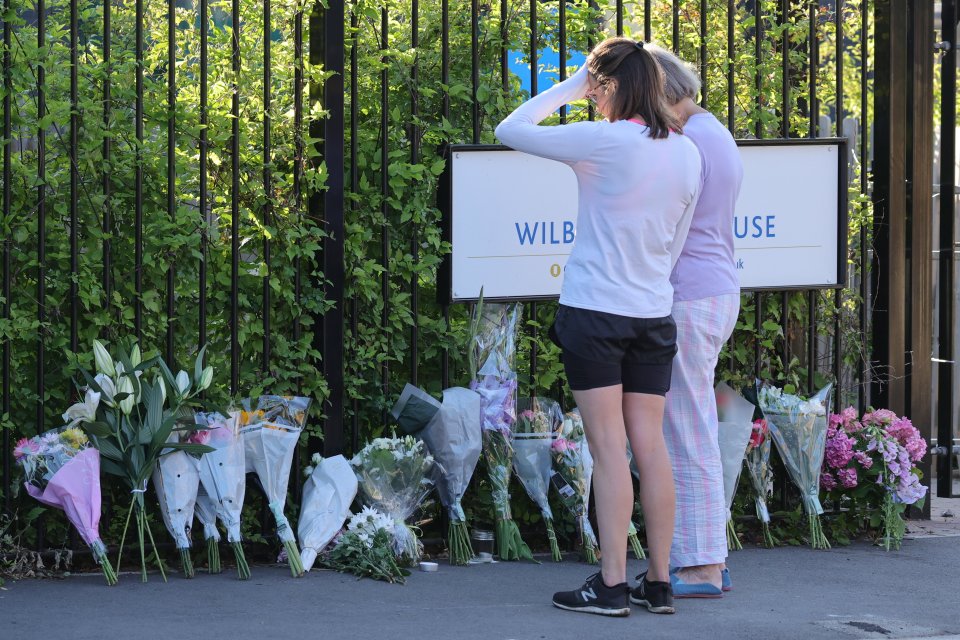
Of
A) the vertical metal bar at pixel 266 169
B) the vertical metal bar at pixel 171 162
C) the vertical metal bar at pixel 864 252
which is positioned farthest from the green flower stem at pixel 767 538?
the vertical metal bar at pixel 171 162

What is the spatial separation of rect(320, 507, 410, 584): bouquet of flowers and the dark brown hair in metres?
1.66

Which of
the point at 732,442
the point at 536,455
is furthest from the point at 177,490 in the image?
the point at 732,442

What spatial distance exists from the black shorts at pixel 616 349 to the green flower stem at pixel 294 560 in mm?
1266

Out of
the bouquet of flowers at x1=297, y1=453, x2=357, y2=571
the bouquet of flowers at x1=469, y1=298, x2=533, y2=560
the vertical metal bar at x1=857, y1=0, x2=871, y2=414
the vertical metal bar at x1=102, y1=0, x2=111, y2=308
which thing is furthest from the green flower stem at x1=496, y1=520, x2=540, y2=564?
the vertical metal bar at x1=857, y1=0, x2=871, y2=414

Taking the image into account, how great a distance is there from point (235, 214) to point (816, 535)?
2.64 metres

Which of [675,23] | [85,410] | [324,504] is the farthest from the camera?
[675,23]

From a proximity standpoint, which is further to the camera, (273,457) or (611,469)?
(273,457)

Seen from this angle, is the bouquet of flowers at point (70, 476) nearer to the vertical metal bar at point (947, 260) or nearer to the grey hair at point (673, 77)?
the grey hair at point (673, 77)

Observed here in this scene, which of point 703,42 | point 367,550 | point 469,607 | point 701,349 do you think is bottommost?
point 469,607

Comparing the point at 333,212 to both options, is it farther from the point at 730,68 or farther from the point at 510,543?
the point at 730,68

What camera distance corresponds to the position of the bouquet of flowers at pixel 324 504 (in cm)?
449

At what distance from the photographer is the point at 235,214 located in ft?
15.3

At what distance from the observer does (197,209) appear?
187 inches

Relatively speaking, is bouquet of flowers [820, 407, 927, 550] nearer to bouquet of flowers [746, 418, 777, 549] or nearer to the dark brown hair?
bouquet of flowers [746, 418, 777, 549]
